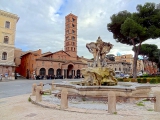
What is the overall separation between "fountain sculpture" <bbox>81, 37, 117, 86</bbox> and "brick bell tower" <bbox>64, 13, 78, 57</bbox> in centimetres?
4384

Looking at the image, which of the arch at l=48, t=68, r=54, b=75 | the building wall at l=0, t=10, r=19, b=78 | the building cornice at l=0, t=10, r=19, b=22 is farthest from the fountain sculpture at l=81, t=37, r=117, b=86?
the arch at l=48, t=68, r=54, b=75

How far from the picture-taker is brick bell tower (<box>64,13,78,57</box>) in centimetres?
5500

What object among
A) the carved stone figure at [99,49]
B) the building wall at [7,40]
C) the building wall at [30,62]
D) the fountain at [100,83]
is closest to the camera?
the fountain at [100,83]

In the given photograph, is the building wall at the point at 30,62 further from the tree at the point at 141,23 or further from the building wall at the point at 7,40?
the tree at the point at 141,23

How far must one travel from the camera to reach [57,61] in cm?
4425

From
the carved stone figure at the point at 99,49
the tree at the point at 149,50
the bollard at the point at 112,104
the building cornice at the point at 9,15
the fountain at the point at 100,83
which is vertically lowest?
the bollard at the point at 112,104

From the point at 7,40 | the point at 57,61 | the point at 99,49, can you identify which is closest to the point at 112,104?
the point at 99,49

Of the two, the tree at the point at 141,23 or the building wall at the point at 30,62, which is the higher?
the tree at the point at 141,23

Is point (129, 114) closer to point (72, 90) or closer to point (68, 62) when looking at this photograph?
point (72, 90)

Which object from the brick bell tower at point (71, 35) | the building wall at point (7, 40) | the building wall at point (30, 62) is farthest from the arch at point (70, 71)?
the building wall at point (7, 40)

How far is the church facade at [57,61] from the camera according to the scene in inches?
1575

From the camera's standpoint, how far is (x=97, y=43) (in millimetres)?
10812

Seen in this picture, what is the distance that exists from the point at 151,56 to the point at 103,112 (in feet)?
159

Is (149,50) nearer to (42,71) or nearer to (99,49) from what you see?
(42,71)
